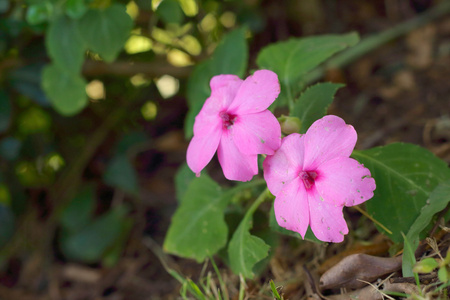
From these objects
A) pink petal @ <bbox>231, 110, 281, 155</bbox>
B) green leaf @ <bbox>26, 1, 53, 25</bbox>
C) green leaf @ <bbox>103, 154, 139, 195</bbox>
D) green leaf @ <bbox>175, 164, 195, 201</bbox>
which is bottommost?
green leaf @ <bbox>103, 154, 139, 195</bbox>

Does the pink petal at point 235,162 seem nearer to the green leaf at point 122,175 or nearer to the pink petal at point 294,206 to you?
the pink petal at point 294,206

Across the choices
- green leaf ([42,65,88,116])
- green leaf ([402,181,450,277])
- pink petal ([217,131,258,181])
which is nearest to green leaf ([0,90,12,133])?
green leaf ([42,65,88,116])

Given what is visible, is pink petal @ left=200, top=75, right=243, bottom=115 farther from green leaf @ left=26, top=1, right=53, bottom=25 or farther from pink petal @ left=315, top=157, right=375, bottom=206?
green leaf @ left=26, top=1, right=53, bottom=25

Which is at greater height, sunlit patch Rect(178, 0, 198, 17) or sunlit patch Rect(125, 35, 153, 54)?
sunlit patch Rect(178, 0, 198, 17)

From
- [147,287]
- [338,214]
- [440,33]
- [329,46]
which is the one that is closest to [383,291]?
[338,214]

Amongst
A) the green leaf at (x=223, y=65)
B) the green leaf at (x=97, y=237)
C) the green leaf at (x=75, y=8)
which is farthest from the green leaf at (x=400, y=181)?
the green leaf at (x=97, y=237)

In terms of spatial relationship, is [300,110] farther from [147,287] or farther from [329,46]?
[147,287]

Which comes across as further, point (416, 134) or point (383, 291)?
point (416, 134)
